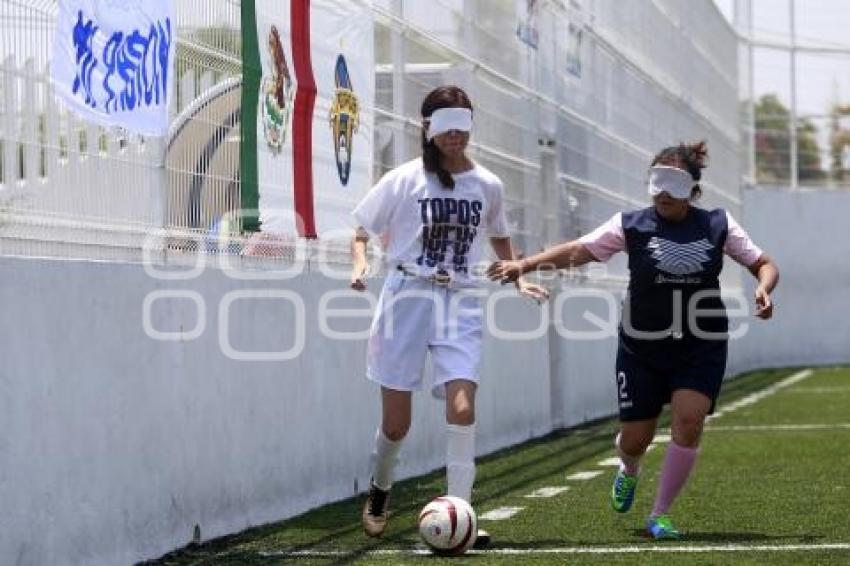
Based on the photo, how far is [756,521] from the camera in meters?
10.9

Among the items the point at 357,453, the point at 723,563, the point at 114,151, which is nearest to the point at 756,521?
the point at 723,563

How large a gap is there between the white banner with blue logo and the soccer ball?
2.07 m

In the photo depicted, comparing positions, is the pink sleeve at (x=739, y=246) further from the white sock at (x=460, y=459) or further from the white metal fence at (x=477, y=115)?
the white metal fence at (x=477, y=115)

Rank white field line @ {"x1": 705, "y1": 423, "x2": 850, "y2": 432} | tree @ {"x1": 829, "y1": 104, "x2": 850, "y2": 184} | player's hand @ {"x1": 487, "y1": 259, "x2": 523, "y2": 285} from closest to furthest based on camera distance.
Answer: player's hand @ {"x1": 487, "y1": 259, "x2": 523, "y2": 285}, white field line @ {"x1": 705, "y1": 423, "x2": 850, "y2": 432}, tree @ {"x1": 829, "y1": 104, "x2": 850, "y2": 184}

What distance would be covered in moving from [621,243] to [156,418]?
2455mm

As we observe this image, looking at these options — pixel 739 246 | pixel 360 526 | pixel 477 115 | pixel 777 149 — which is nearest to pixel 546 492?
pixel 360 526

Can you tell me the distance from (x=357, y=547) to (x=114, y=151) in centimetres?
209

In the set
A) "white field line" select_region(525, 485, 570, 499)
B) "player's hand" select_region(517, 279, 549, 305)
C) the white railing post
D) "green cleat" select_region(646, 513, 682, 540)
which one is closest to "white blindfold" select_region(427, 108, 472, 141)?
"player's hand" select_region(517, 279, 549, 305)

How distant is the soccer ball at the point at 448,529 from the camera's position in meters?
9.34

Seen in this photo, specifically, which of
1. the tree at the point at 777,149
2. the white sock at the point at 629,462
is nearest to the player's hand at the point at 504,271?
the white sock at the point at 629,462

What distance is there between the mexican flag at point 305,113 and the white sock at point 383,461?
1567 millimetres

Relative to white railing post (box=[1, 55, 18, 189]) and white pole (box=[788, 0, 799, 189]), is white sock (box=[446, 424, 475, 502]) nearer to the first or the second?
white railing post (box=[1, 55, 18, 189])

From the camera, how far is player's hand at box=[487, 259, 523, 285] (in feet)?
32.7

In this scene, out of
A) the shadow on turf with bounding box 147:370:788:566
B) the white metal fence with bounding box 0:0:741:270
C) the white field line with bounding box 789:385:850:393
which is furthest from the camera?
the white field line with bounding box 789:385:850:393
